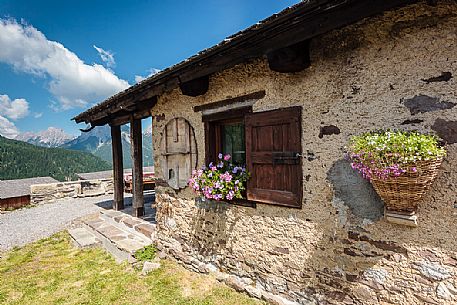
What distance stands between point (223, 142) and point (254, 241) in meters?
1.47

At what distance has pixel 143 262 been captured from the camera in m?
4.41

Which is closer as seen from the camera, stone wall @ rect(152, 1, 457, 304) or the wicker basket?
the wicker basket

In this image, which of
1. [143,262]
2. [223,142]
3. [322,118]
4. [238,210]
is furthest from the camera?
[143,262]

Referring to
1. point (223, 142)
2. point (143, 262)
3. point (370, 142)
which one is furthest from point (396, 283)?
point (143, 262)

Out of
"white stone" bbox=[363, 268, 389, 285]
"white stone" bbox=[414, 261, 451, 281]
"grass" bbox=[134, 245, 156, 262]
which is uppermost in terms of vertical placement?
"white stone" bbox=[414, 261, 451, 281]

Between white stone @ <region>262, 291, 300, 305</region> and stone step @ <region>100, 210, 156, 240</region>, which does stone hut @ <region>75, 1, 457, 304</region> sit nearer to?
white stone @ <region>262, 291, 300, 305</region>

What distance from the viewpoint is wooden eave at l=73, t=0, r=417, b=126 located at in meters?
1.95

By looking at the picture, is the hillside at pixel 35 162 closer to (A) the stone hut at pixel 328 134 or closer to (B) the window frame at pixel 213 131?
(B) the window frame at pixel 213 131

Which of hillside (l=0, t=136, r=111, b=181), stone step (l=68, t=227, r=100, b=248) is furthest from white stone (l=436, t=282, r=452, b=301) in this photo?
hillside (l=0, t=136, r=111, b=181)

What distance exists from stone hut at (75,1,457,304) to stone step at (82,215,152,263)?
1.63 metres

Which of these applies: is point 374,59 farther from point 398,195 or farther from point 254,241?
point 254,241

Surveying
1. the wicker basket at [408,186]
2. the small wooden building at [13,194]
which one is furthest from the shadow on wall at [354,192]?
the small wooden building at [13,194]

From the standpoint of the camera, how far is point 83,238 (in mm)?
5777

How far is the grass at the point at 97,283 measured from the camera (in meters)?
3.39
